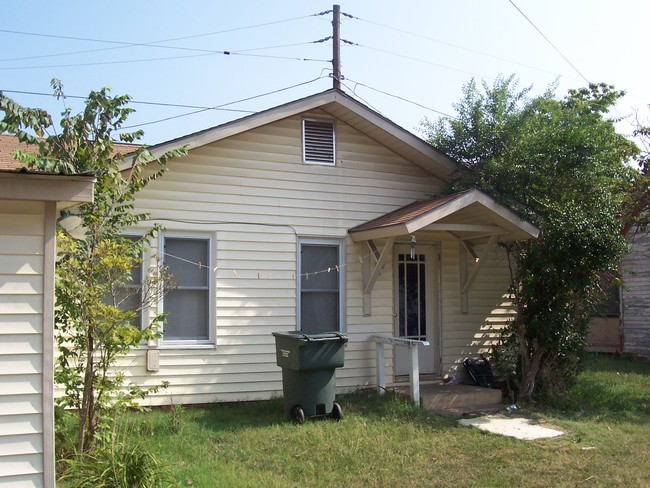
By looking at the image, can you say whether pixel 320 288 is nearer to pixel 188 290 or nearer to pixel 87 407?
pixel 188 290

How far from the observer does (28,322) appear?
204 inches

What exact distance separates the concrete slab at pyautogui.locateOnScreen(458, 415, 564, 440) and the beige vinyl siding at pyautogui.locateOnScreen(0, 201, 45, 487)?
208 inches

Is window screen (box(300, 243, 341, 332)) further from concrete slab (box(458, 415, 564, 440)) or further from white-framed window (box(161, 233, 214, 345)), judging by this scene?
concrete slab (box(458, 415, 564, 440))

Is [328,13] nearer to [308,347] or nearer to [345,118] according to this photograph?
[345,118]

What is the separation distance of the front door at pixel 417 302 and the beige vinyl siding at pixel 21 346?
677 centimetres

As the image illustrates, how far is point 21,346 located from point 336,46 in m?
13.8

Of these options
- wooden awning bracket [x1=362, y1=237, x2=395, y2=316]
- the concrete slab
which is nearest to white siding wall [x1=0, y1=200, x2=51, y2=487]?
the concrete slab

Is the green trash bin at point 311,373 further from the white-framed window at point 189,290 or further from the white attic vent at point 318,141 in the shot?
the white attic vent at point 318,141

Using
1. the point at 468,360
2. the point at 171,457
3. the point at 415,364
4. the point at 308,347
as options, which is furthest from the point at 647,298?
the point at 171,457

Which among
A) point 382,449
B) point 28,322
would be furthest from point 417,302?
point 28,322

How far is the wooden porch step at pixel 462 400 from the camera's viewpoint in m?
9.71

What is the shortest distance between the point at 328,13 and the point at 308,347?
11.8 m

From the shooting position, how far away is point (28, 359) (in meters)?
5.16

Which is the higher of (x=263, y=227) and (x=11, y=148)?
(x=11, y=148)
